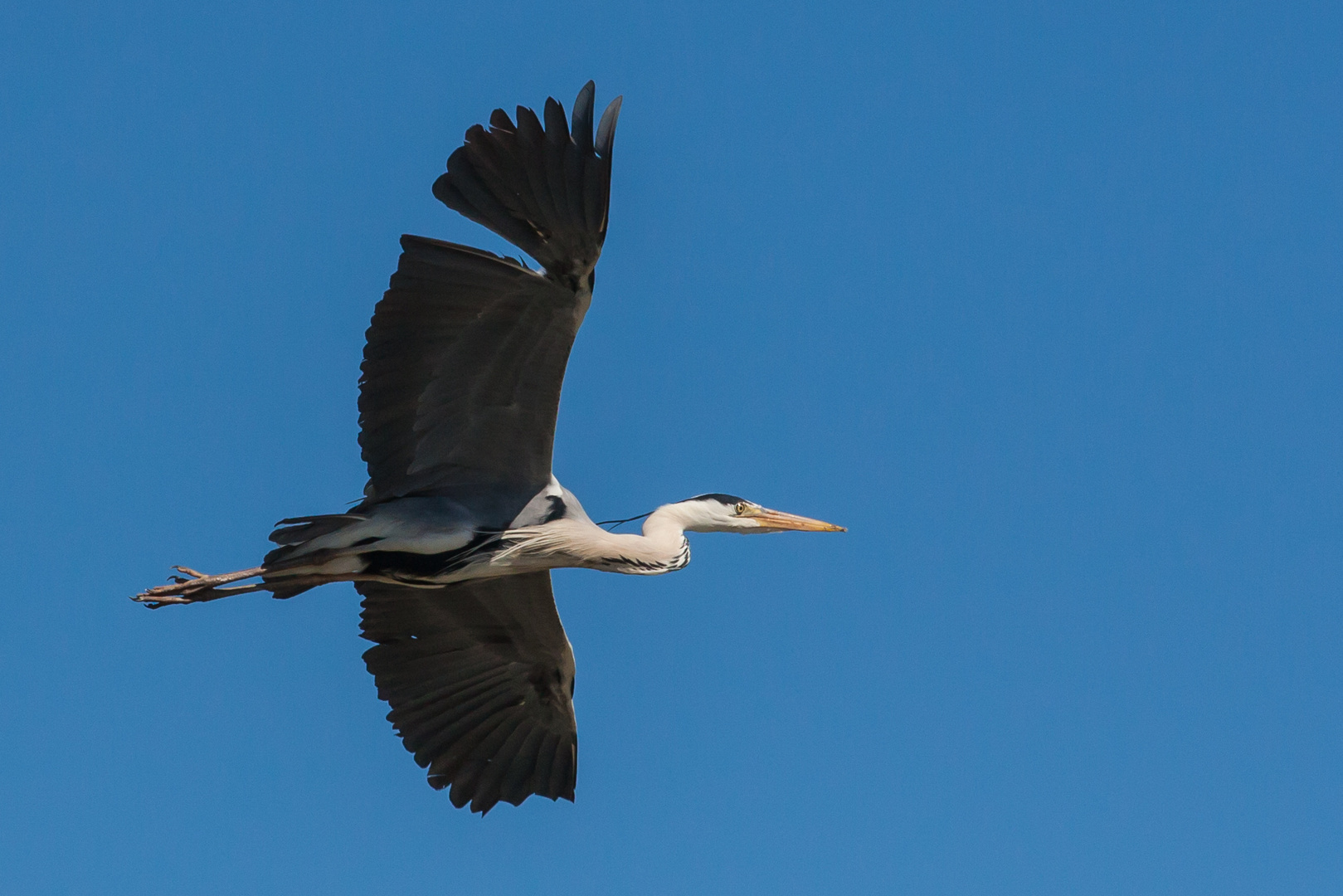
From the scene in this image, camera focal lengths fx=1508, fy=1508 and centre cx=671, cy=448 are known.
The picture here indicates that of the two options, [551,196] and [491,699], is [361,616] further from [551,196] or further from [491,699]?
[551,196]

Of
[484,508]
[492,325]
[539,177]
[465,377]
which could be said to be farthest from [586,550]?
[539,177]

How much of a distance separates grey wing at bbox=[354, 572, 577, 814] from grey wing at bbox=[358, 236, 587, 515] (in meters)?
0.86

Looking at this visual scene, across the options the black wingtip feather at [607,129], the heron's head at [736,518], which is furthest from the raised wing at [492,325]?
the heron's head at [736,518]

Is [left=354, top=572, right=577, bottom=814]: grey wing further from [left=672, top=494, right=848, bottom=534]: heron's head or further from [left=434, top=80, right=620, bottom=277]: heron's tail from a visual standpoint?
[left=434, top=80, right=620, bottom=277]: heron's tail

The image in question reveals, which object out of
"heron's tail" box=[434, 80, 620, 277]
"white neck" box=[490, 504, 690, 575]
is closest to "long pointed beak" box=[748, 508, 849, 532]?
"white neck" box=[490, 504, 690, 575]

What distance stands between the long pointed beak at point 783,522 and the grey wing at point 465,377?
5.54ft

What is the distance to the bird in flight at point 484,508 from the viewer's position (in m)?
7.22

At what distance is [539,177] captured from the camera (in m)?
7.17

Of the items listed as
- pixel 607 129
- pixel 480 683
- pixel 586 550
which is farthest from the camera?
pixel 480 683

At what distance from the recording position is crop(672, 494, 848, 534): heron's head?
912cm

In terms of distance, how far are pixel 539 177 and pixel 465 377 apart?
1.26 meters

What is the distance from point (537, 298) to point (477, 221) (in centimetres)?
51

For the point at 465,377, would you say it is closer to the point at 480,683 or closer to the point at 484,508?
the point at 484,508

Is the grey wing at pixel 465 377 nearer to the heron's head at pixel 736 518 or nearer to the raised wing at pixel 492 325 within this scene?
the raised wing at pixel 492 325
